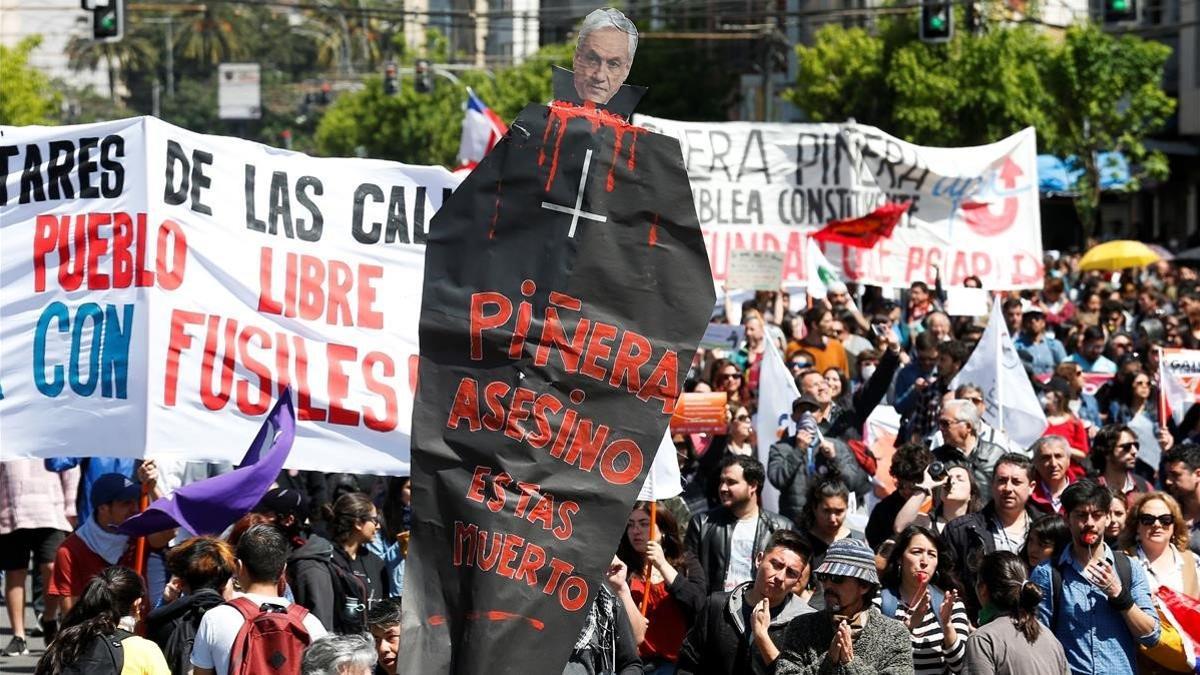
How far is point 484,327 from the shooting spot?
16.4ft

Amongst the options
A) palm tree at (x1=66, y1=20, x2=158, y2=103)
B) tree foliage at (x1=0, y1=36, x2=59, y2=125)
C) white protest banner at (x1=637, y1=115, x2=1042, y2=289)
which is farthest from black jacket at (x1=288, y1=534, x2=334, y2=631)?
palm tree at (x1=66, y1=20, x2=158, y2=103)

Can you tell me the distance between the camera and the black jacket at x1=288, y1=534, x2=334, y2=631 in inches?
307

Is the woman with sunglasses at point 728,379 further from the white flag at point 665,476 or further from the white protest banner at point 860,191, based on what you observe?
the white protest banner at point 860,191

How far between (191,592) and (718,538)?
2.18 metres

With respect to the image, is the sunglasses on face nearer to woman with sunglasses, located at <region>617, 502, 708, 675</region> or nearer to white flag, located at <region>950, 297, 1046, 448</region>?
woman with sunglasses, located at <region>617, 502, 708, 675</region>

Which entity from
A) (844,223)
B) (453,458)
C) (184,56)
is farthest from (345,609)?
(184,56)

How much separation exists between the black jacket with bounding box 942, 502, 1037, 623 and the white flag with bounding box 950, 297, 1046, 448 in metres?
3.12

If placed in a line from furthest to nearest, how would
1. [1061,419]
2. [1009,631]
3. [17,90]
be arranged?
1. [17,90]
2. [1061,419]
3. [1009,631]

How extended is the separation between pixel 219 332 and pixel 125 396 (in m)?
0.47

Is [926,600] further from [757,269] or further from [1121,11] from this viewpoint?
[1121,11]

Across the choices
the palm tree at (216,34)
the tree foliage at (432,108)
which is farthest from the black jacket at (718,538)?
the palm tree at (216,34)

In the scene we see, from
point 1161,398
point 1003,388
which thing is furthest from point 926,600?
point 1161,398

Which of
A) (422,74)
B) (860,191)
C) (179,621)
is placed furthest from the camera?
(422,74)

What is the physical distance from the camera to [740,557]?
820 cm
